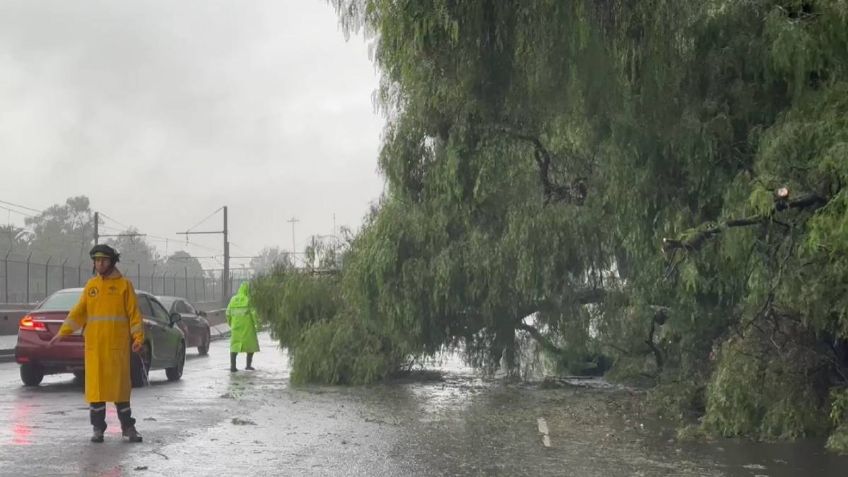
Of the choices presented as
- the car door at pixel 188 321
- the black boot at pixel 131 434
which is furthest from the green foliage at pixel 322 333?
the black boot at pixel 131 434

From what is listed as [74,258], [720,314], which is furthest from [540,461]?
[74,258]

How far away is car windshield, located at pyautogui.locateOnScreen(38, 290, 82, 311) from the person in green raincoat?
432 cm

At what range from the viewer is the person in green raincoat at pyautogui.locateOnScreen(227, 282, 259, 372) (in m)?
22.0

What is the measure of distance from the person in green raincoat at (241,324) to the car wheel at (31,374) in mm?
4981

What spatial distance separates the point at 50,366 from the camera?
56.3 ft

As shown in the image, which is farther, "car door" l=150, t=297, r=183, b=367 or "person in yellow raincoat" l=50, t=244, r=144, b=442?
"car door" l=150, t=297, r=183, b=367

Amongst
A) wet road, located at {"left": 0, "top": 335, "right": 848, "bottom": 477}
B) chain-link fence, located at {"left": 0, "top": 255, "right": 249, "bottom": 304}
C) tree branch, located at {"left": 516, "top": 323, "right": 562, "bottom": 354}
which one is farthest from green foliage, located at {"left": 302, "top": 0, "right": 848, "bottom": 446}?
chain-link fence, located at {"left": 0, "top": 255, "right": 249, "bottom": 304}

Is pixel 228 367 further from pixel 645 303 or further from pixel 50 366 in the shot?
pixel 645 303

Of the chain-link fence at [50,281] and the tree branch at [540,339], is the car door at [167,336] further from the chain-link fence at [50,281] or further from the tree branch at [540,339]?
the chain-link fence at [50,281]

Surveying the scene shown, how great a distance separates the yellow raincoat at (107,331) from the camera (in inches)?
413

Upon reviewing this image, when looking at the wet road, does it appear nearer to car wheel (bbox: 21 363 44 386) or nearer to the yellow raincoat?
car wheel (bbox: 21 363 44 386)

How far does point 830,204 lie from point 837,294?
116cm

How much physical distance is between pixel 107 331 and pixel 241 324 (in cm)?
1155

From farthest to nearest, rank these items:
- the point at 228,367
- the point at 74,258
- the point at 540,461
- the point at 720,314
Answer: the point at 74,258 < the point at 228,367 < the point at 720,314 < the point at 540,461
